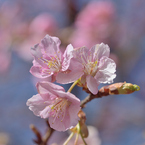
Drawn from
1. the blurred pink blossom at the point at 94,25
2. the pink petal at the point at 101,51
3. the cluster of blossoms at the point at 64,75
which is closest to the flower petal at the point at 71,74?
the cluster of blossoms at the point at 64,75

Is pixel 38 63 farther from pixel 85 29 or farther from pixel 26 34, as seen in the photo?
pixel 26 34

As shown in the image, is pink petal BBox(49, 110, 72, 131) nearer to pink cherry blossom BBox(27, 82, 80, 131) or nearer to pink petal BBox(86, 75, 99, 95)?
pink cherry blossom BBox(27, 82, 80, 131)

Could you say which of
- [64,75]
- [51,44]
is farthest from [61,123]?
[51,44]

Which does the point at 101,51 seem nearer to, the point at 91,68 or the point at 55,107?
the point at 91,68

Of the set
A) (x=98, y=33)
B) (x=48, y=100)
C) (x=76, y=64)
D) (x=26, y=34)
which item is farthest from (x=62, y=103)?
(x=26, y=34)

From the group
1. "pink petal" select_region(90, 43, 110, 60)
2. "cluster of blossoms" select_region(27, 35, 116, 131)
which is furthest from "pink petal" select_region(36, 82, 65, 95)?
"pink petal" select_region(90, 43, 110, 60)

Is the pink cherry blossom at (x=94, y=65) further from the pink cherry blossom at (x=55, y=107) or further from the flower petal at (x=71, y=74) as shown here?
the pink cherry blossom at (x=55, y=107)

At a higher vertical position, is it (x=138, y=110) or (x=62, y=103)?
(x=62, y=103)
